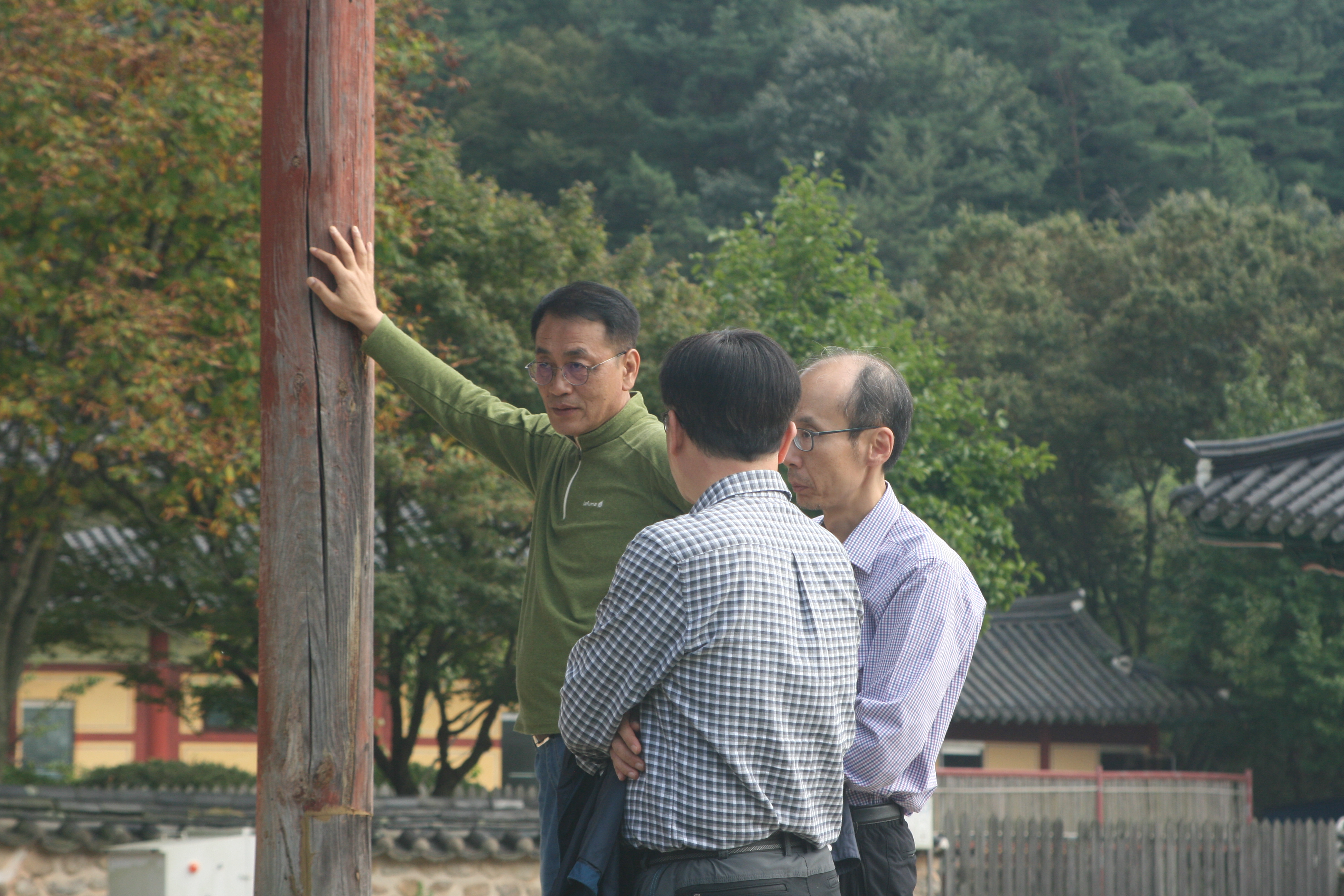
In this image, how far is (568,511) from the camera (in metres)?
2.78

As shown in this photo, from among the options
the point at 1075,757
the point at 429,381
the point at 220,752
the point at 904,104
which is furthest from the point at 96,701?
the point at 904,104

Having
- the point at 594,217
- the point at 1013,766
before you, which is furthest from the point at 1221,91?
the point at 594,217

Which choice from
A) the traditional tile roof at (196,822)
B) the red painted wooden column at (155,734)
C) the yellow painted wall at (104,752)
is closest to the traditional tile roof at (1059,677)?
the traditional tile roof at (196,822)

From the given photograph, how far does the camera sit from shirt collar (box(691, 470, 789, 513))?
6.83 ft

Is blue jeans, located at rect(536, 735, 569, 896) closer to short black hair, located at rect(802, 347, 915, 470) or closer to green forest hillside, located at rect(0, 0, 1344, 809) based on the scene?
short black hair, located at rect(802, 347, 915, 470)

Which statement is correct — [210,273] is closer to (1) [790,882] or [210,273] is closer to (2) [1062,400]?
(1) [790,882]

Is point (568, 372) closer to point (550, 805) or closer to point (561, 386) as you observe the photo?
point (561, 386)

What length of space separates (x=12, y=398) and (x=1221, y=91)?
33.1 meters

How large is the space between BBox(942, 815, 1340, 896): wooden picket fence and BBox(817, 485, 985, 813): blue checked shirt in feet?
32.1

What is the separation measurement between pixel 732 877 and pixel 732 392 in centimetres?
74

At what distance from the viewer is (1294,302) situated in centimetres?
2366

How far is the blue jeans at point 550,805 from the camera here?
2338 millimetres

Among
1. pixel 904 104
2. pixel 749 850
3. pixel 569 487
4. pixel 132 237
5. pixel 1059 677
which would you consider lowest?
pixel 1059 677

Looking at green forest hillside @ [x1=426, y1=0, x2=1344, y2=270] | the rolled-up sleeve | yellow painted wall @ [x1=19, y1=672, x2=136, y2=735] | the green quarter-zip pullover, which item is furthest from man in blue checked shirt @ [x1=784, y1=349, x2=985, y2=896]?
green forest hillside @ [x1=426, y1=0, x2=1344, y2=270]
